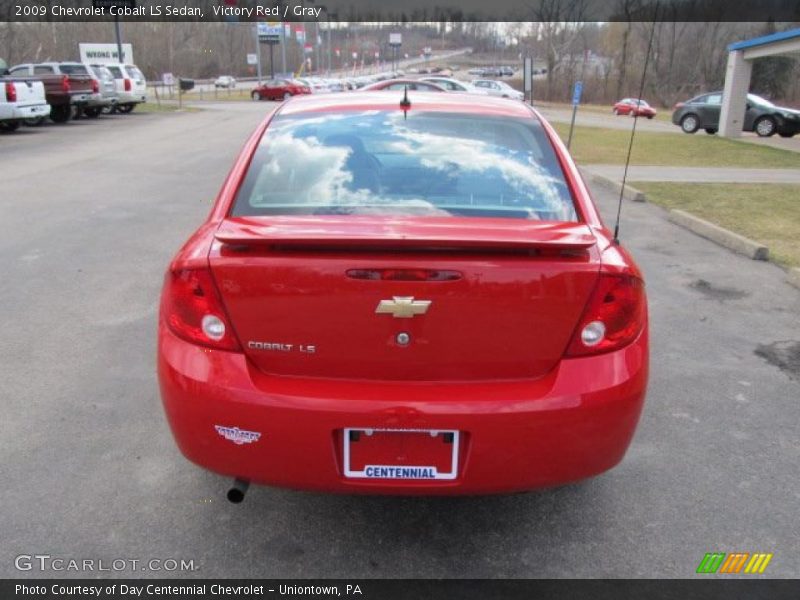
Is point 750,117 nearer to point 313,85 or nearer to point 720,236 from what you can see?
point 720,236

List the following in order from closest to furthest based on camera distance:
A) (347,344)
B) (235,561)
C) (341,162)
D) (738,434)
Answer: (347,344) < (235,561) < (341,162) < (738,434)

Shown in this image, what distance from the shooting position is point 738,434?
144 inches

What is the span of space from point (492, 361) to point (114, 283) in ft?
15.2

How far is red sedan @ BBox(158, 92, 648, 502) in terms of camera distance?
7.72ft

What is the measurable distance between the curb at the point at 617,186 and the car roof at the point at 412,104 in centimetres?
632

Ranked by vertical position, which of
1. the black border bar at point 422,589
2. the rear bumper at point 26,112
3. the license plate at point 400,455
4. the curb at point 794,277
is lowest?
the curb at point 794,277

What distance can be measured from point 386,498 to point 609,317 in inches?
49.5

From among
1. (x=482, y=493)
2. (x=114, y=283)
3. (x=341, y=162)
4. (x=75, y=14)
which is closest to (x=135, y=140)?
(x=114, y=283)

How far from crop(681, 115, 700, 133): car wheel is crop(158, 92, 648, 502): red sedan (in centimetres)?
2524

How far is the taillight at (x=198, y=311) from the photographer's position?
2.46m

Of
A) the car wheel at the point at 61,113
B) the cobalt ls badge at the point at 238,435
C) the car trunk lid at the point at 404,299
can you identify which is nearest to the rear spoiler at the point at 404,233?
the car trunk lid at the point at 404,299

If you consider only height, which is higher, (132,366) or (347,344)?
(347,344)

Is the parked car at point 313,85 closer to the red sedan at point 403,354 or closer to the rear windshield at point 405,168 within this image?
the rear windshield at point 405,168

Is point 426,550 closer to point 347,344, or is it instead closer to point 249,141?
point 347,344
